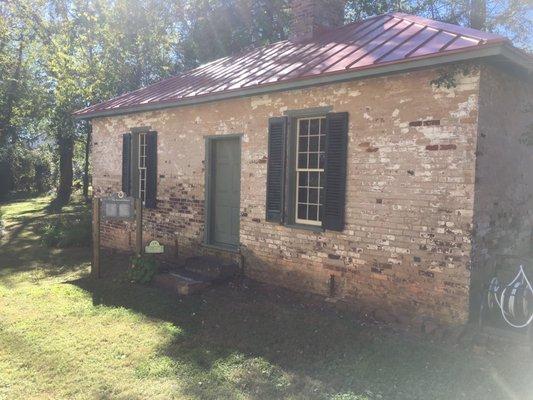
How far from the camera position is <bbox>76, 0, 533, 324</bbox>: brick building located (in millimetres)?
5344

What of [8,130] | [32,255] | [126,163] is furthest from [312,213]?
[8,130]

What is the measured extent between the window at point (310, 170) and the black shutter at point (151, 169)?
379 centimetres

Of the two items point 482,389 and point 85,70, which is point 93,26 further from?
point 482,389

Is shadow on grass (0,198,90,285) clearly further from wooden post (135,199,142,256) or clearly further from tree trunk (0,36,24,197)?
tree trunk (0,36,24,197)

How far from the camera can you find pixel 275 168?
7246 mm

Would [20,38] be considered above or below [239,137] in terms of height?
above

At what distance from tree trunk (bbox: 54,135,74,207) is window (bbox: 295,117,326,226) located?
60.7 ft

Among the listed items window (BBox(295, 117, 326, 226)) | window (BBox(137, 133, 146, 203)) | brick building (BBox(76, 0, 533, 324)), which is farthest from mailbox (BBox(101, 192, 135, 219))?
window (BBox(295, 117, 326, 226))

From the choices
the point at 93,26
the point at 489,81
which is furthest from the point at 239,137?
the point at 93,26

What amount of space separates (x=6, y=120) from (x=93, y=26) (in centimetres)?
774

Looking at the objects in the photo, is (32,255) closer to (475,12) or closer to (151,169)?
(151,169)

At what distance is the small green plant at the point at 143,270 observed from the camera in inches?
310

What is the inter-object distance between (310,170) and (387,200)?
Result: 57.7 inches

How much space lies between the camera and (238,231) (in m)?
8.37
